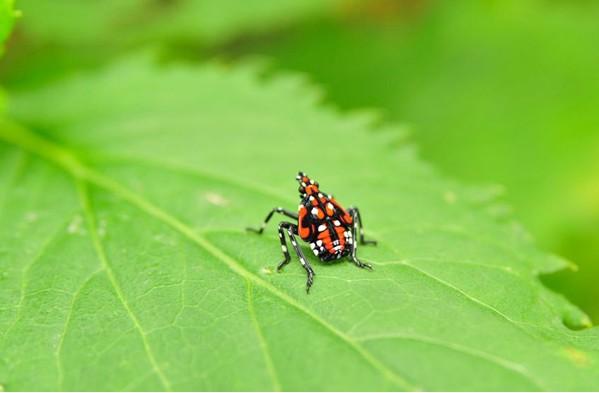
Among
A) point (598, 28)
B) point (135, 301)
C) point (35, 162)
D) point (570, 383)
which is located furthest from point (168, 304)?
point (598, 28)

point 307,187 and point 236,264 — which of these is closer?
point 236,264

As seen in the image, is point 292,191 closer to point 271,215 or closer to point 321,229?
point 271,215

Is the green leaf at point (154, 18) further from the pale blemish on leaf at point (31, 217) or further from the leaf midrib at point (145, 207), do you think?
the pale blemish on leaf at point (31, 217)

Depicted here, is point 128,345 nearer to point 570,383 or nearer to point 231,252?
point 231,252

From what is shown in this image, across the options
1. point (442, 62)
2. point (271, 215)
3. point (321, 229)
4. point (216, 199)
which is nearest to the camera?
point (321, 229)

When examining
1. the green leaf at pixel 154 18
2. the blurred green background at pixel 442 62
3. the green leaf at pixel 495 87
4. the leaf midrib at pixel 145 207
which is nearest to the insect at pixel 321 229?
the leaf midrib at pixel 145 207

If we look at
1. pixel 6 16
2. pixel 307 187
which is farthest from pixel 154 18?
pixel 307 187

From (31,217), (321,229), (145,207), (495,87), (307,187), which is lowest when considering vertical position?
(31,217)
